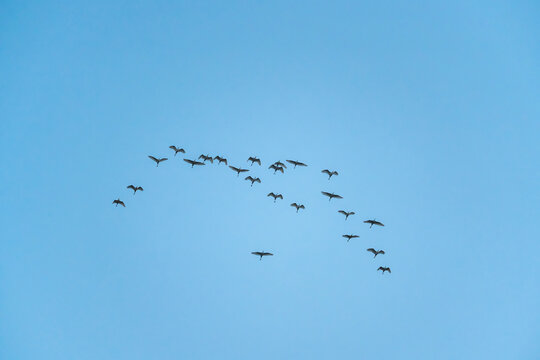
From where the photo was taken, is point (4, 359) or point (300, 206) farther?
point (4, 359)

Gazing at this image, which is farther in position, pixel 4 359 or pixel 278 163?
pixel 4 359

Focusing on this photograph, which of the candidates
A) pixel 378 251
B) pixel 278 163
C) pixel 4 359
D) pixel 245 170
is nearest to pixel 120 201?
pixel 245 170

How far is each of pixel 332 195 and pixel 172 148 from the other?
25627 millimetres

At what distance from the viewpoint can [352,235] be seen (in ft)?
209

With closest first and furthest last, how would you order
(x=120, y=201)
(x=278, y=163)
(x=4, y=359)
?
(x=278, y=163) → (x=120, y=201) → (x=4, y=359)

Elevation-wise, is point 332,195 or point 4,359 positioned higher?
point 332,195

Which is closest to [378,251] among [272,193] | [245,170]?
[272,193]

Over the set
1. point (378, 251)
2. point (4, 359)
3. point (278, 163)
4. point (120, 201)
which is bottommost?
point (4, 359)

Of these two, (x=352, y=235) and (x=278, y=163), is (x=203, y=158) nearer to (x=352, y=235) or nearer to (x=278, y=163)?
(x=278, y=163)

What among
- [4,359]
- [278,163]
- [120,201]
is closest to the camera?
[278,163]

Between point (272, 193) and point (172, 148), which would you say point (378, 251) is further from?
point (172, 148)

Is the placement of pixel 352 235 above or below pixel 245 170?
below

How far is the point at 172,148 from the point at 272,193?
55.6 feet

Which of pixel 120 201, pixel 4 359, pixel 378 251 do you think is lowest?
pixel 4 359
